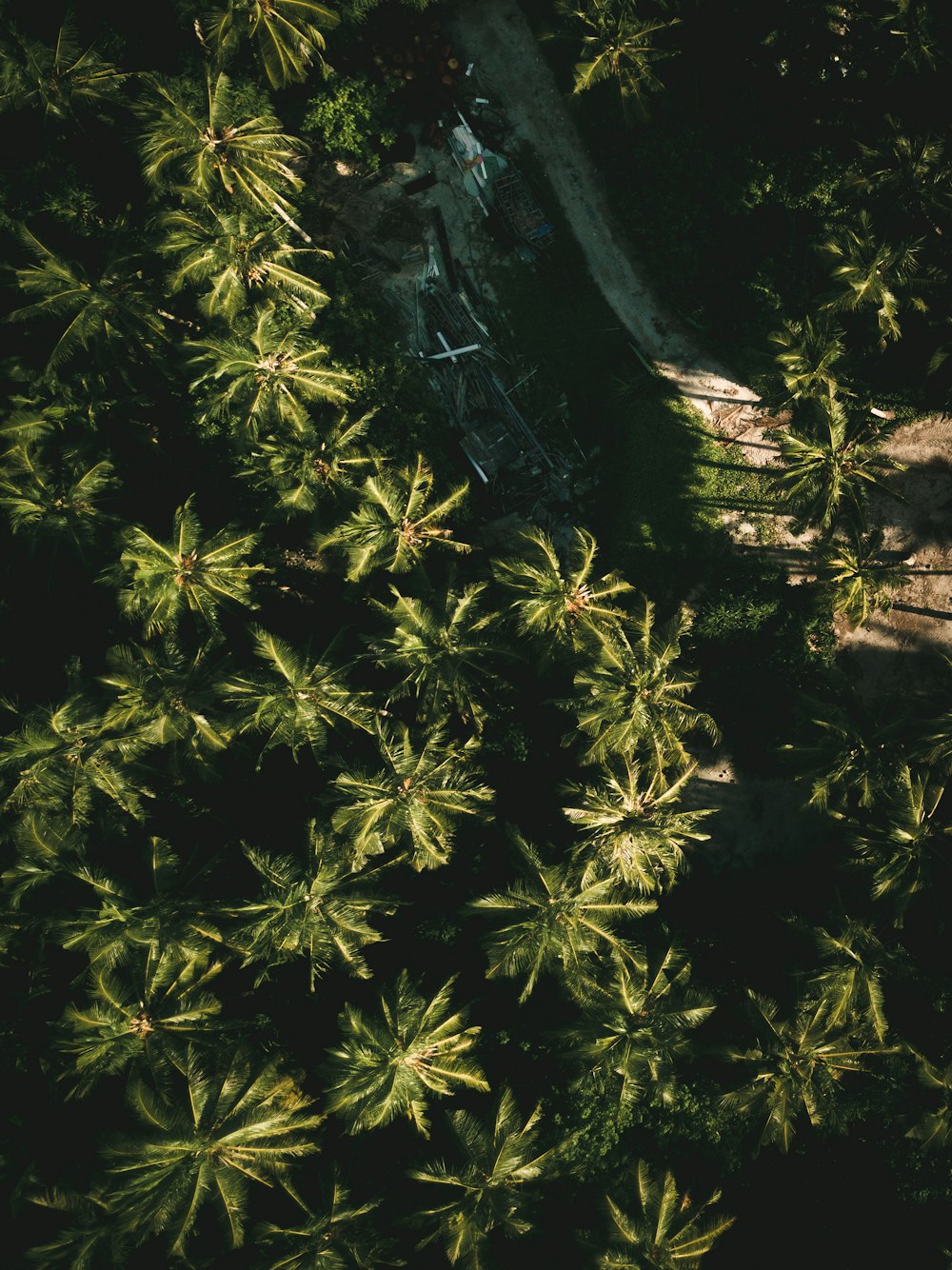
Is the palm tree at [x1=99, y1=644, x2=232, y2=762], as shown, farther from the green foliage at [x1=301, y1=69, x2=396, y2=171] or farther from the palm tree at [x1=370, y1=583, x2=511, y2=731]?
the green foliage at [x1=301, y1=69, x2=396, y2=171]

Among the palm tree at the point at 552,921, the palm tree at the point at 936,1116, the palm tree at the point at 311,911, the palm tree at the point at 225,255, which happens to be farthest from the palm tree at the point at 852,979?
the palm tree at the point at 225,255

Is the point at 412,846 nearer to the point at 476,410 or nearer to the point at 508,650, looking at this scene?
the point at 508,650

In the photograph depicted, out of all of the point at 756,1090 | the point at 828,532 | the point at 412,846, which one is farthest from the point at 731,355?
the point at 756,1090

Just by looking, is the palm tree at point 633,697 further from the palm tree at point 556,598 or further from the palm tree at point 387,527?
the palm tree at point 387,527

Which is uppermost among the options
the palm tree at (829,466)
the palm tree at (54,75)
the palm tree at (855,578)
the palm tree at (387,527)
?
the palm tree at (54,75)

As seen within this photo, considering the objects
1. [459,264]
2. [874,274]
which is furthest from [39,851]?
[874,274]

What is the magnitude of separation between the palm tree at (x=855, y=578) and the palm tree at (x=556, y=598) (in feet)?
15.5

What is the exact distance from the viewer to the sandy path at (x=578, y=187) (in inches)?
626

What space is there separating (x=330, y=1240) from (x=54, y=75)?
70.6 feet

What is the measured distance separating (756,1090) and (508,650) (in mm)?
9279

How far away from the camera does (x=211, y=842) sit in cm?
1506

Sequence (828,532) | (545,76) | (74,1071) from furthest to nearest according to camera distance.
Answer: (545,76) < (828,532) < (74,1071)

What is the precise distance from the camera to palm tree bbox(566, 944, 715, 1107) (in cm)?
1308

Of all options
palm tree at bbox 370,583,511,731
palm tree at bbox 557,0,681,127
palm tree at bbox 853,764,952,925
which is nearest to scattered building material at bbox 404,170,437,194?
palm tree at bbox 557,0,681,127
